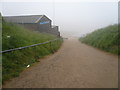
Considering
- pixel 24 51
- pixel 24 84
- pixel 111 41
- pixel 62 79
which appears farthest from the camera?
pixel 111 41

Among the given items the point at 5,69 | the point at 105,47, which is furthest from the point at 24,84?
the point at 105,47

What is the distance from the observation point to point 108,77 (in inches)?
162

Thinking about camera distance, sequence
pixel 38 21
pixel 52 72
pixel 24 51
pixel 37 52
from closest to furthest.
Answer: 1. pixel 52 72
2. pixel 24 51
3. pixel 37 52
4. pixel 38 21

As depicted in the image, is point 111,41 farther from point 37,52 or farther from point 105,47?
point 37,52

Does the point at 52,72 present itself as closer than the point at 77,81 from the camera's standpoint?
No

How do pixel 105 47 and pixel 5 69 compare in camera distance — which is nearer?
pixel 5 69

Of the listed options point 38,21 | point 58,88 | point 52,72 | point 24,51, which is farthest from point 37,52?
point 38,21

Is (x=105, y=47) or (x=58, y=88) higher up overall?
(x=105, y=47)

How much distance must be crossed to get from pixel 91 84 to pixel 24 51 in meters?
3.72

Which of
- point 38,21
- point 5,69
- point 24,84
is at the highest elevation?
point 38,21

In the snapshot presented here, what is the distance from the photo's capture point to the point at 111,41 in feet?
29.4

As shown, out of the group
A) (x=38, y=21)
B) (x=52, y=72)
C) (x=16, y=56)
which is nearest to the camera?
(x=52, y=72)

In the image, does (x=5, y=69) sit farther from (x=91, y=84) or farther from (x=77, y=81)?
(x=91, y=84)

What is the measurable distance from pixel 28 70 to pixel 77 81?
211 centimetres
